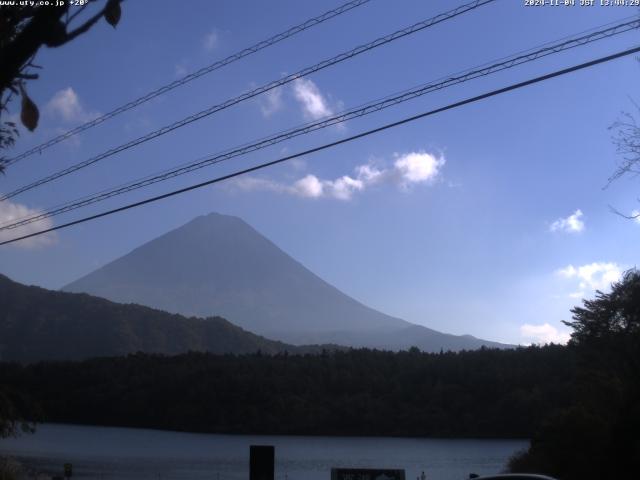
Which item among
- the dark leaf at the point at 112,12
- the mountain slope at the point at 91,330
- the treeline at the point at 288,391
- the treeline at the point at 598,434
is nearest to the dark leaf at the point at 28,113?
the dark leaf at the point at 112,12

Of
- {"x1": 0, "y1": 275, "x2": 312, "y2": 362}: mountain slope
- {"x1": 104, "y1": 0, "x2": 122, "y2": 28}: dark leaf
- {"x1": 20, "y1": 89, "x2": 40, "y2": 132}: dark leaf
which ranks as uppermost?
{"x1": 0, "y1": 275, "x2": 312, "y2": 362}: mountain slope

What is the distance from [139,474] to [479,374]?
44658 mm

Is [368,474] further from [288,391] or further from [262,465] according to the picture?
[288,391]

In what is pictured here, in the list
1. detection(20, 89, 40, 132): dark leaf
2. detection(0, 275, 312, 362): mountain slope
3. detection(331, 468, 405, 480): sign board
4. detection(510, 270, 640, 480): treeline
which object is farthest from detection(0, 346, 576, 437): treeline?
detection(20, 89, 40, 132): dark leaf

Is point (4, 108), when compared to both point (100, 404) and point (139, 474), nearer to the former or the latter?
point (139, 474)

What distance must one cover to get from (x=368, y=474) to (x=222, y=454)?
5587 cm

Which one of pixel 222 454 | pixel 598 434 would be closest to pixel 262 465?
pixel 598 434

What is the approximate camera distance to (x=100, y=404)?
9494 centimetres

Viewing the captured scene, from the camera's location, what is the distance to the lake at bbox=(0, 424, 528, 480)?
50.6 m

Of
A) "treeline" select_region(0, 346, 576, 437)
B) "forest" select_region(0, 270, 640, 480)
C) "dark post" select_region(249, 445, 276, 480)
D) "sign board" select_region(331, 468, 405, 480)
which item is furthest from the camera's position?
"treeline" select_region(0, 346, 576, 437)

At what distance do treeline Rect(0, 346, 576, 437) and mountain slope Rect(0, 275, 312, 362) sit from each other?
2010cm

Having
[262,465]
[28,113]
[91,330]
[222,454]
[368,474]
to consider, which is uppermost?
[91,330]

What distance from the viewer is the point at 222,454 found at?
66.6 metres

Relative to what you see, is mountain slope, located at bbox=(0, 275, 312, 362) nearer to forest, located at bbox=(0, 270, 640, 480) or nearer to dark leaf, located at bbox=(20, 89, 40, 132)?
forest, located at bbox=(0, 270, 640, 480)
